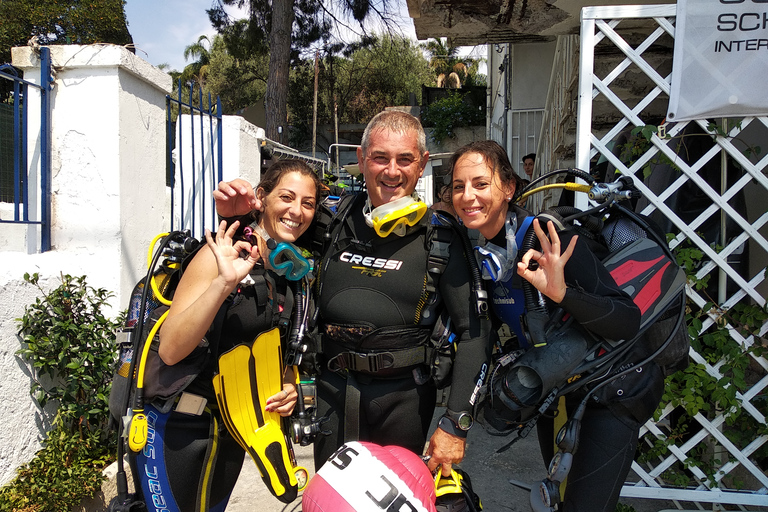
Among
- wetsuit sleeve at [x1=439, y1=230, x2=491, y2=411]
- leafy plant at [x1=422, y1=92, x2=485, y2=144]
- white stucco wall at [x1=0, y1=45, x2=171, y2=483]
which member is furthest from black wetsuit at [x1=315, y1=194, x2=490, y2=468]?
leafy plant at [x1=422, y1=92, x2=485, y2=144]

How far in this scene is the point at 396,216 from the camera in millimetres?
1910

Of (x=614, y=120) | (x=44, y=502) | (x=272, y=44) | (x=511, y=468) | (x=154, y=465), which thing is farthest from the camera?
(x=272, y=44)

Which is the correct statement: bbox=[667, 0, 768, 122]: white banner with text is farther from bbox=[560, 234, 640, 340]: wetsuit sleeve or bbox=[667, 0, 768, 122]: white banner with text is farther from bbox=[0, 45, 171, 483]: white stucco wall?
bbox=[0, 45, 171, 483]: white stucco wall

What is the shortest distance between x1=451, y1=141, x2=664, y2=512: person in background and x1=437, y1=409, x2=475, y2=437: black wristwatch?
394 mm

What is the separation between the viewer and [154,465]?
185 centimetres

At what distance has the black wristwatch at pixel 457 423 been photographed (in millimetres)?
1806

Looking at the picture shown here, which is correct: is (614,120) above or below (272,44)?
below

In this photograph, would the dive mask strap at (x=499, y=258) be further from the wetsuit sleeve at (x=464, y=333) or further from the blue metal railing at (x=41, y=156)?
the blue metal railing at (x=41, y=156)

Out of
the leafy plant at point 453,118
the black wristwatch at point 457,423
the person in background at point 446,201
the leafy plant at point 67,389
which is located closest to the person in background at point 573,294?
the person in background at point 446,201

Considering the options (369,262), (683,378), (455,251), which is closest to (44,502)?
(369,262)

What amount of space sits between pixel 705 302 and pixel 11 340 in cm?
366

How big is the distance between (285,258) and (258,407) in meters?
0.59

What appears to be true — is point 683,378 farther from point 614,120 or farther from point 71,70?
point 71,70

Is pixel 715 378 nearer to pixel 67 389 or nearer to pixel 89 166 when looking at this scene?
pixel 67 389
